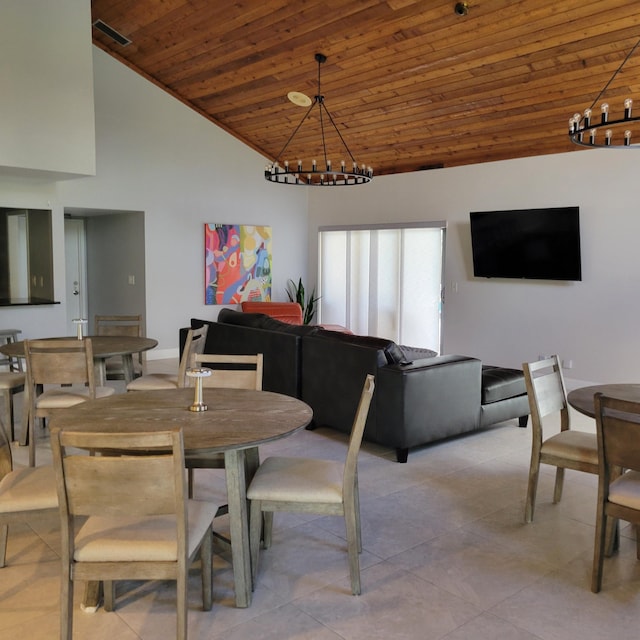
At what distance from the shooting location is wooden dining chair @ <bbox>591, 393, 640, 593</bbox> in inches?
99.5

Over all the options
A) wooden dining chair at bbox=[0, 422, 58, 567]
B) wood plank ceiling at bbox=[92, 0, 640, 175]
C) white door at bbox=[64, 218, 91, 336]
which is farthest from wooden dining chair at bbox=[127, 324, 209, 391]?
white door at bbox=[64, 218, 91, 336]

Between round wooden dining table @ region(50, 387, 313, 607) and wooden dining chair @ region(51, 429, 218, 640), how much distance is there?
255mm

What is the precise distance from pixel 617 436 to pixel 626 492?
28 centimetres

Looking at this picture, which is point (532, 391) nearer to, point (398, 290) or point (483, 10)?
point (483, 10)

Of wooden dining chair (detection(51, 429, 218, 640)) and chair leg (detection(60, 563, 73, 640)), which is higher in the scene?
wooden dining chair (detection(51, 429, 218, 640))

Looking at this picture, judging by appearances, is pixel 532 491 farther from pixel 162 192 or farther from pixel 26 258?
pixel 26 258

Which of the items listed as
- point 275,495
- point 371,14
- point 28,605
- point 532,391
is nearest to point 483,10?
point 371,14

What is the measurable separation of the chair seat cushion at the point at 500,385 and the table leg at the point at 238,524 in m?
2.82

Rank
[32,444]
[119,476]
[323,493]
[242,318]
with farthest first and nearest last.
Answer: [242,318], [32,444], [323,493], [119,476]

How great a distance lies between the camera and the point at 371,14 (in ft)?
18.4

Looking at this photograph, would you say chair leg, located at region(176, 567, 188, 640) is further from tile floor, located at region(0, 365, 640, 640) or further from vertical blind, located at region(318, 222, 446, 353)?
vertical blind, located at region(318, 222, 446, 353)

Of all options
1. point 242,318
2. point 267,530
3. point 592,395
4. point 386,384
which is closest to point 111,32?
point 242,318

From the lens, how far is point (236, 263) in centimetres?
924

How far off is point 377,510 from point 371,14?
170 inches
